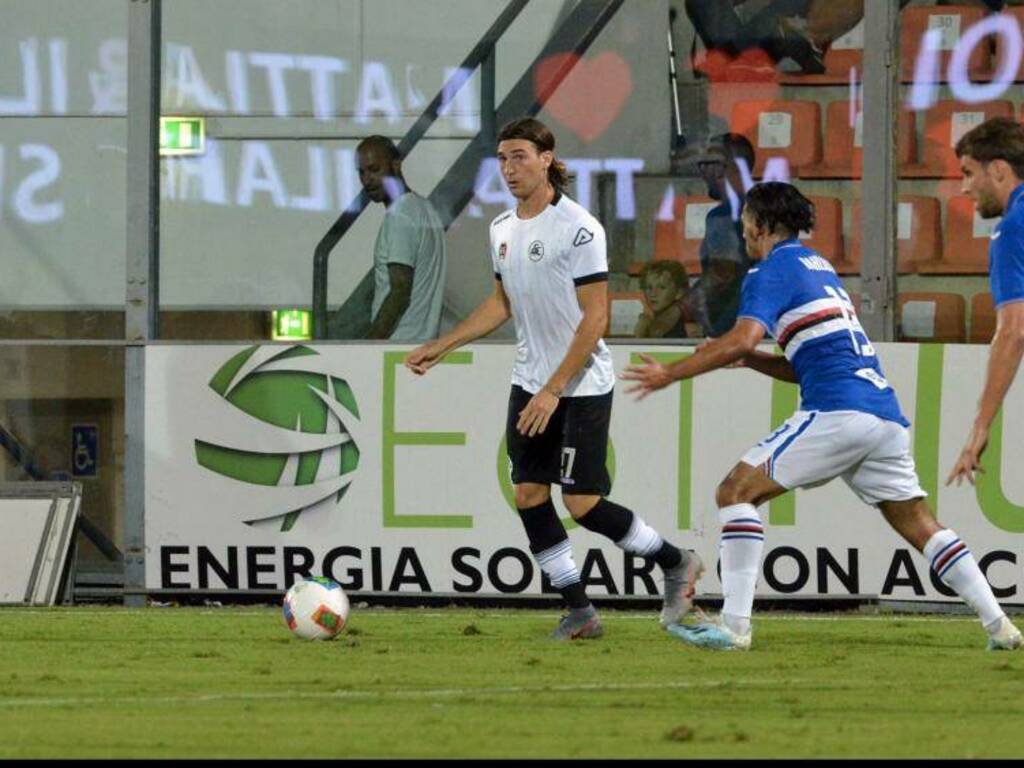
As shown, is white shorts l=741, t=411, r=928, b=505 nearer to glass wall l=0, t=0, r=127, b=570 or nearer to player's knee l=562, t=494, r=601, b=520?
player's knee l=562, t=494, r=601, b=520

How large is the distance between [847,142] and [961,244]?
0.86 m

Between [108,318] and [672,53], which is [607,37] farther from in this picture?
[108,318]

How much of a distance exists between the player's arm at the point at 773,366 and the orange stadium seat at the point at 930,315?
10.2ft

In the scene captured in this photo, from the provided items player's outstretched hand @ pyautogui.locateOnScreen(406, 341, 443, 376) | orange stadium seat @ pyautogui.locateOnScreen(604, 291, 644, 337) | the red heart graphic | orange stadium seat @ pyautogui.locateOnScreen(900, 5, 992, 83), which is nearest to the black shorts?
player's outstretched hand @ pyautogui.locateOnScreen(406, 341, 443, 376)

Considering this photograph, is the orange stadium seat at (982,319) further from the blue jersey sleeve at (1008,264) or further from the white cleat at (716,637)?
the blue jersey sleeve at (1008,264)

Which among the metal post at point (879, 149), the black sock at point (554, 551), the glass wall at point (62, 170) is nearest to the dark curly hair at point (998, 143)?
the black sock at point (554, 551)

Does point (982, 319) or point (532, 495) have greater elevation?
point (982, 319)

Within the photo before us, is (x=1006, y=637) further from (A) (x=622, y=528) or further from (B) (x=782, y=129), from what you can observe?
(B) (x=782, y=129)

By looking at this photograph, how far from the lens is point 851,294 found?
12758 millimetres

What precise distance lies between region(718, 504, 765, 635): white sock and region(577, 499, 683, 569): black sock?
690 mm

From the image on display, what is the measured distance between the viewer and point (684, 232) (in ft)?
42.8

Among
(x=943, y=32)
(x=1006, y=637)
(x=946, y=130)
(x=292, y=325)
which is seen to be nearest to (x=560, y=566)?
(x=1006, y=637)

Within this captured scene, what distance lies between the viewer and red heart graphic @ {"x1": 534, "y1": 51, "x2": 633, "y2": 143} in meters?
13.2

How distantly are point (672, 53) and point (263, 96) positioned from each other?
2.36 meters
